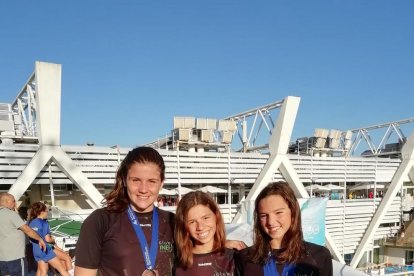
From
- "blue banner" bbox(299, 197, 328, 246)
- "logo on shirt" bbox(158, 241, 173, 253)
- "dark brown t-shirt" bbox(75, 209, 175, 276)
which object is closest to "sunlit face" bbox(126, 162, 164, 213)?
"dark brown t-shirt" bbox(75, 209, 175, 276)

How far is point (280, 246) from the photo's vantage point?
284 cm

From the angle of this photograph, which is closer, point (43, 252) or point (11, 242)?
point (11, 242)

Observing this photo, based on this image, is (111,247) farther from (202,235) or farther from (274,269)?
(274,269)

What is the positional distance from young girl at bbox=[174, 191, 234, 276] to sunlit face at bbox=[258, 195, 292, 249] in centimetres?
37

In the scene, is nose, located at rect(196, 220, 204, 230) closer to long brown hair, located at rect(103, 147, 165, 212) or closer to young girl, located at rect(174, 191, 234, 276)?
young girl, located at rect(174, 191, 234, 276)

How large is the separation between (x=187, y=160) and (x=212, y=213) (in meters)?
16.1

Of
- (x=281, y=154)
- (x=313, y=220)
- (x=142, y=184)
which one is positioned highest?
(x=281, y=154)

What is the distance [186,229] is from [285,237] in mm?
764

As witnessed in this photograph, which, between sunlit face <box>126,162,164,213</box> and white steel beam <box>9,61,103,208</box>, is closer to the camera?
sunlit face <box>126,162,164,213</box>

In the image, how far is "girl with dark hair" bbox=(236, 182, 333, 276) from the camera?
2.72 meters

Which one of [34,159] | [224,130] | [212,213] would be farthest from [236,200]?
[212,213]

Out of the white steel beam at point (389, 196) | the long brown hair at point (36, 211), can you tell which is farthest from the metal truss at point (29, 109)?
the white steel beam at point (389, 196)

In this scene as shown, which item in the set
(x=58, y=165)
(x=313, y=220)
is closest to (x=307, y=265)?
(x=313, y=220)

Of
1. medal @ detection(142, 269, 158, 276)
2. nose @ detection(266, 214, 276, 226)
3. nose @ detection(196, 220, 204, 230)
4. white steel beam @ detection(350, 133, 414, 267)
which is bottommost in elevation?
white steel beam @ detection(350, 133, 414, 267)
